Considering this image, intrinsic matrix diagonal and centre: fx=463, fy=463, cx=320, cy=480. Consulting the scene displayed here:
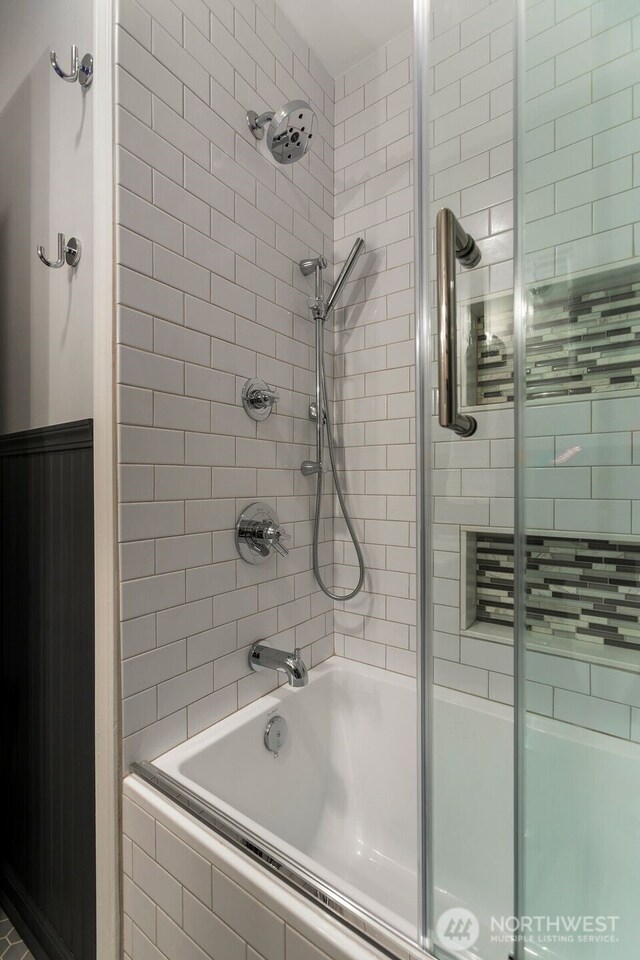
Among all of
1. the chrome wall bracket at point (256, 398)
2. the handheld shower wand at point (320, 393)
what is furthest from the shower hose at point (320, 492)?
the chrome wall bracket at point (256, 398)

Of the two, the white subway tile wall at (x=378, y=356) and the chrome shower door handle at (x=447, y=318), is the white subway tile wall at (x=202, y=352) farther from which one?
the chrome shower door handle at (x=447, y=318)

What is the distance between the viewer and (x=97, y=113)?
1.04 metres

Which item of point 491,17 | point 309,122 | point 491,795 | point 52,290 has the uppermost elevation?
point 309,122

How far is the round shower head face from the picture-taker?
1.25 m

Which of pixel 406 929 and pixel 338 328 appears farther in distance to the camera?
pixel 338 328

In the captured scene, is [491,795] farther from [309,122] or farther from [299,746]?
[309,122]

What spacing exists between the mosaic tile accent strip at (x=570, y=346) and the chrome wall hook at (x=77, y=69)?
1083mm

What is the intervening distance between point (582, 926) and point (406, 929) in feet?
0.80

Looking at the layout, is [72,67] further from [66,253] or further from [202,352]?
[202,352]

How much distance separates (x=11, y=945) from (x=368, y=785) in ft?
3.66

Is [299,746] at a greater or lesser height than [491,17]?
lesser

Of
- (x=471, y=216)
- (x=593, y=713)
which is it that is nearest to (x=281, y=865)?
(x=593, y=713)

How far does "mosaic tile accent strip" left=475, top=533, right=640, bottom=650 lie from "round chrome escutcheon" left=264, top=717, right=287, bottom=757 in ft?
2.67

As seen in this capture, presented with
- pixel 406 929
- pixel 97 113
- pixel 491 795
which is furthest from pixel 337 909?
pixel 97 113
